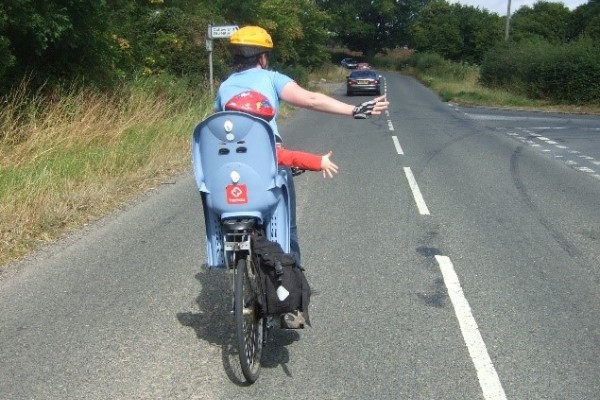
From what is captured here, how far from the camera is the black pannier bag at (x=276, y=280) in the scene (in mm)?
4062

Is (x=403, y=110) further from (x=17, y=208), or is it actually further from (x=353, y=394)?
(x=353, y=394)

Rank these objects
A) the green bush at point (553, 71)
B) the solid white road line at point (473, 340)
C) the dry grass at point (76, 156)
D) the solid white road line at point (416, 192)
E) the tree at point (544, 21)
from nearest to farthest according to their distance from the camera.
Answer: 1. the solid white road line at point (473, 340)
2. the dry grass at point (76, 156)
3. the solid white road line at point (416, 192)
4. the green bush at point (553, 71)
5. the tree at point (544, 21)

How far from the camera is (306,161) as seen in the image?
4098mm

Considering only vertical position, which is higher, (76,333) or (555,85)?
(76,333)

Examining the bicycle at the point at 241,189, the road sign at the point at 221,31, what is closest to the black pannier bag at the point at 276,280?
the bicycle at the point at 241,189

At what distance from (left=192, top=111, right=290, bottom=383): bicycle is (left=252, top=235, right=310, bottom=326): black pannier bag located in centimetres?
3

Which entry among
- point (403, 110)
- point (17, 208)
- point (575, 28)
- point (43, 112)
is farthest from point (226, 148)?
point (575, 28)

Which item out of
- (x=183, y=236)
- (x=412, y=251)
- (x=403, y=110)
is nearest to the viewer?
(x=412, y=251)

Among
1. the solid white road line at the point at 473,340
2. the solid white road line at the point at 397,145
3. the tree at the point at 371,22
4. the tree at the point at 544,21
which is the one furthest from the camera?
the tree at the point at 371,22

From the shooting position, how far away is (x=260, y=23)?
33.7 meters

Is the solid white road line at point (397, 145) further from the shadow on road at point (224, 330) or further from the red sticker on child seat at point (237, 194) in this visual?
the red sticker on child seat at point (237, 194)

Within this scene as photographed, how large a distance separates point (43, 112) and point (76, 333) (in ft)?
28.0

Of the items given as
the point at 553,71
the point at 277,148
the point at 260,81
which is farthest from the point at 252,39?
the point at 553,71

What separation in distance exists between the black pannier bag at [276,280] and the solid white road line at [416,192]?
5112 mm
